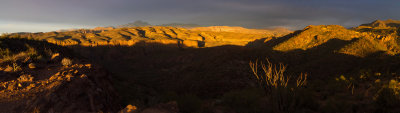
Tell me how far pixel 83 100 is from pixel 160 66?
1320 inches

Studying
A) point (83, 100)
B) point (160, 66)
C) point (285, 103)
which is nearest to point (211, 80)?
point (285, 103)

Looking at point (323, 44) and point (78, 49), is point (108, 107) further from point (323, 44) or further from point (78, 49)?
point (78, 49)

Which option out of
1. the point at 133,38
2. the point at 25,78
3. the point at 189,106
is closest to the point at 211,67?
the point at 189,106

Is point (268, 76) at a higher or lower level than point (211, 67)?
higher

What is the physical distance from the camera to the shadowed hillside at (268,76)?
7.70 m

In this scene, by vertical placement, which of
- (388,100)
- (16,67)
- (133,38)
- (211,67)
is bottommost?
(211,67)

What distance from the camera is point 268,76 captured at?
21.3 feet

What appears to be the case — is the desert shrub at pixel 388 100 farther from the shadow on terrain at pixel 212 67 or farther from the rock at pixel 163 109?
the shadow on terrain at pixel 212 67

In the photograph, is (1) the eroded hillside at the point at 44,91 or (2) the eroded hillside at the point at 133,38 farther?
(2) the eroded hillside at the point at 133,38

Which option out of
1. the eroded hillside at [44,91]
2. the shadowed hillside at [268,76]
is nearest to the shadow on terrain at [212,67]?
the shadowed hillside at [268,76]

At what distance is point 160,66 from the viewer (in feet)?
133

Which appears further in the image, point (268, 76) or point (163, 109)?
point (268, 76)

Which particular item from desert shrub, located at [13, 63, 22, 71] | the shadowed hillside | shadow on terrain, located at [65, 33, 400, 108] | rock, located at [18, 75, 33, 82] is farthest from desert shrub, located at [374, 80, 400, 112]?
desert shrub, located at [13, 63, 22, 71]

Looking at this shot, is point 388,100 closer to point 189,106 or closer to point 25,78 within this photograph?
point 189,106
